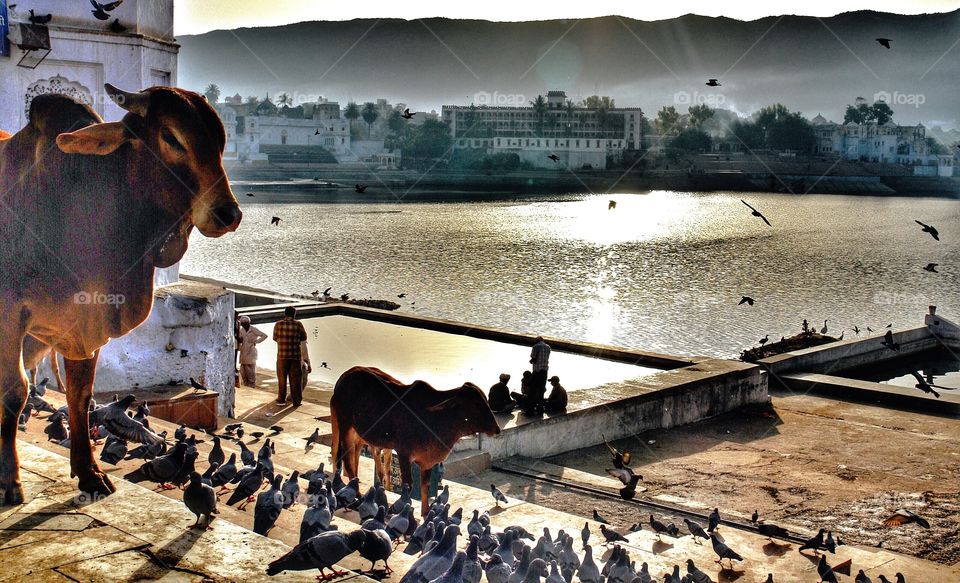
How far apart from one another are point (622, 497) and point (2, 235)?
6397 millimetres

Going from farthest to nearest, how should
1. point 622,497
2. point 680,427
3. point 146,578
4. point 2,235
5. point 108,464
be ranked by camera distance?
point 680,427 < point 622,497 < point 108,464 < point 2,235 < point 146,578

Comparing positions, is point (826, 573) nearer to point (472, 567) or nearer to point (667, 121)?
point (472, 567)

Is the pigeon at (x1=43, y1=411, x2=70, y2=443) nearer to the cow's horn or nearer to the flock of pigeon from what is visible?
the flock of pigeon

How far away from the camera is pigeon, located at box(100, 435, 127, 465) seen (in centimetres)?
692

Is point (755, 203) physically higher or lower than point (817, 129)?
lower

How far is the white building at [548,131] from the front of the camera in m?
158

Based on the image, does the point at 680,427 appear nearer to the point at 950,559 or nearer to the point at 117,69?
the point at 950,559

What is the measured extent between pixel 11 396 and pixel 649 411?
31.5ft

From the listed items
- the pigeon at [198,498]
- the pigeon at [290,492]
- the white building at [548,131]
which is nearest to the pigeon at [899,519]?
the pigeon at [290,492]

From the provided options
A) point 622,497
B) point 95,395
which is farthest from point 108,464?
point 622,497

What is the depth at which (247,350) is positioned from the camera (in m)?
14.2

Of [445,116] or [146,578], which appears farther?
[445,116]

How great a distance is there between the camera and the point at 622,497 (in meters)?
9.74

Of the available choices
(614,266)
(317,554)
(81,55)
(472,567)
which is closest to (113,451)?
(317,554)
